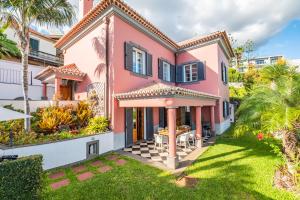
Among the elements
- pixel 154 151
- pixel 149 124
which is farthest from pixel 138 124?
pixel 154 151

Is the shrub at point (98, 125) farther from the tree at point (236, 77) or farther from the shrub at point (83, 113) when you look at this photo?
the tree at point (236, 77)

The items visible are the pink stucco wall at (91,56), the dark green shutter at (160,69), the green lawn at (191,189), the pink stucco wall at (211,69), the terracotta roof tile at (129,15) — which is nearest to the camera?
the green lawn at (191,189)

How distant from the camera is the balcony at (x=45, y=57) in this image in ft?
64.5

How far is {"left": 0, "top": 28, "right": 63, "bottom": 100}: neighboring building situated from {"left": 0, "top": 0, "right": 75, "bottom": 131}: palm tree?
1.39m

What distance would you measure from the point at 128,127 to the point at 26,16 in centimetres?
773

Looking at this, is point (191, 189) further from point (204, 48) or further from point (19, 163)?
point (204, 48)

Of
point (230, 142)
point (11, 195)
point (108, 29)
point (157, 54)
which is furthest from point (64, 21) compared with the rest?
point (230, 142)

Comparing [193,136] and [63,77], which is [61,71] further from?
[193,136]

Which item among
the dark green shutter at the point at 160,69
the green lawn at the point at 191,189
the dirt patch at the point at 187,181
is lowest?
the dirt patch at the point at 187,181

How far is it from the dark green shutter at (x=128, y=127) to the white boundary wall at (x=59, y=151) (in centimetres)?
209

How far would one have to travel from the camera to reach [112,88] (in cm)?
966

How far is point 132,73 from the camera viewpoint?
1093cm

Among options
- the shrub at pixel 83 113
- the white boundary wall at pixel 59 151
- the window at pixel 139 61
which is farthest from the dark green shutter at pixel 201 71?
the white boundary wall at pixel 59 151

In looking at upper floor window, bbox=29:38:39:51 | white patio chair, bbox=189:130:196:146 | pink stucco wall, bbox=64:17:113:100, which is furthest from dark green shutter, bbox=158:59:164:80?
upper floor window, bbox=29:38:39:51
